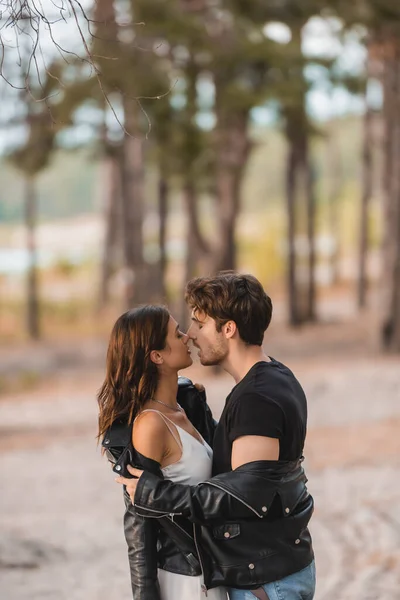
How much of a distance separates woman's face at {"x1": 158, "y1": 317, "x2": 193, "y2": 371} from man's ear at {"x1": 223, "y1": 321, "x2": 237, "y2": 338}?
123 mm

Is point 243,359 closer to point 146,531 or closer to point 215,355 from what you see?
point 215,355

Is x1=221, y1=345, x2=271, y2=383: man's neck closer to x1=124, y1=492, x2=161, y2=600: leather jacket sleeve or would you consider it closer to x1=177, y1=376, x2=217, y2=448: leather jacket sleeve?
x1=177, y1=376, x2=217, y2=448: leather jacket sleeve

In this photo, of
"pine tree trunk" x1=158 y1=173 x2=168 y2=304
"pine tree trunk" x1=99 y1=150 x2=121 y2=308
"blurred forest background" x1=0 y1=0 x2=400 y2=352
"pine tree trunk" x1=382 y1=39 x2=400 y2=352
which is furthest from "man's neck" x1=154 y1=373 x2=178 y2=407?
"pine tree trunk" x1=99 y1=150 x2=121 y2=308

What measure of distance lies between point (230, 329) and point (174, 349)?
18 cm

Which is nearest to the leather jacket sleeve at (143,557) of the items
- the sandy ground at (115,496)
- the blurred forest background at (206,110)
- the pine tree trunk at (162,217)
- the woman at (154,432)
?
the woman at (154,432)

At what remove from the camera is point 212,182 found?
65.0 feet

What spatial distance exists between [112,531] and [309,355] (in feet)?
42.0

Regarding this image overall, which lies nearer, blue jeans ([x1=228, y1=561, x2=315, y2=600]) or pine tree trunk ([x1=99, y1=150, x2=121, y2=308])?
blue jeans ([x1=228, y1=561, x2=315, y2=600])

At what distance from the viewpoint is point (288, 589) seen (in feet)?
9.05

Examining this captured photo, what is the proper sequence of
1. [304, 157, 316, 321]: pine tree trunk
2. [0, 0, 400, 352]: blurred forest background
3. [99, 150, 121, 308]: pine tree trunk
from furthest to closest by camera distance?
1. [99, 150, 121, 308]: pine tree trunk
2. [304, 157, 316, 321]: pine tree trunk
3. [0, 0, 400, 352]: blurred forest background

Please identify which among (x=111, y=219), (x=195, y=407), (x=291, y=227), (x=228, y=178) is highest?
(x=228, y=178)

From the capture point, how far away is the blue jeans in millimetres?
2729

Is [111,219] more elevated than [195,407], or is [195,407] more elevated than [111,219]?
[111,219]

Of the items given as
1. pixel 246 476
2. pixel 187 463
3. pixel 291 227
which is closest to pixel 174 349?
pixel 187 463
